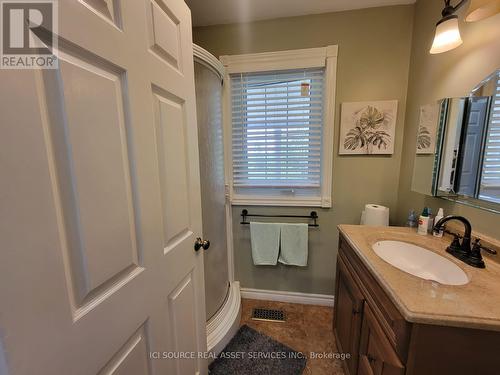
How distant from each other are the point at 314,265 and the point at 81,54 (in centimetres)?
205

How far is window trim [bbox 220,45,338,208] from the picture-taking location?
1669 mm

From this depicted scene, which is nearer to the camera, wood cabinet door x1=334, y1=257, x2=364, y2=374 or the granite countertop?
the granite countertop

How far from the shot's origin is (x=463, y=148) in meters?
1.16

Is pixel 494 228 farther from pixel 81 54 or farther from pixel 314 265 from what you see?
pixel 81 54

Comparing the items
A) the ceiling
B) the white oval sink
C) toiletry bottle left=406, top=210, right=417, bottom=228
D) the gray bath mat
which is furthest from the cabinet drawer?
the ceiling

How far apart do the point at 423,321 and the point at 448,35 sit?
140cm

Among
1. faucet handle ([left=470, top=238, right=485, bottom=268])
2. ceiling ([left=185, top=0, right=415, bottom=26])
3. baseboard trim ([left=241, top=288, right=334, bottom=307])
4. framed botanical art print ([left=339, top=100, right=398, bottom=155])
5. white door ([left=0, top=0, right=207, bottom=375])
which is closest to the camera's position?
white door ([left=0, top=0, right=207, bottom=375])

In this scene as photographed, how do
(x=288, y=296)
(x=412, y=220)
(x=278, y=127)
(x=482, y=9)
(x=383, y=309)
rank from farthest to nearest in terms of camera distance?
(x=288, y=296) → (x=278, y=127) → (x=412, y=220) → (x=482, y=9) → (x=383, y=309)

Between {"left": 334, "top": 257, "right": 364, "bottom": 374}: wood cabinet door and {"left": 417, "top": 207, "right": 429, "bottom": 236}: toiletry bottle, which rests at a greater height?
{"left": 417, "top": 207, "right": 429, "bottom": 236}: toiletry bottle

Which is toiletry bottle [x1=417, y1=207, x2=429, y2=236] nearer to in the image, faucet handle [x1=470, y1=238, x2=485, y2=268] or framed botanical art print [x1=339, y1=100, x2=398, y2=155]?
faucet handle [x1=470, y1=238, x2=485, y2=268]

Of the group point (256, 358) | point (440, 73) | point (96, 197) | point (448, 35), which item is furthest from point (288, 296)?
point (448, 35)

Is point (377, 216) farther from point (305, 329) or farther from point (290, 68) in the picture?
point (290, 68)

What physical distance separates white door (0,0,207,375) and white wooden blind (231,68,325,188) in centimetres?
98

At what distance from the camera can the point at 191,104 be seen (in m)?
1.00
